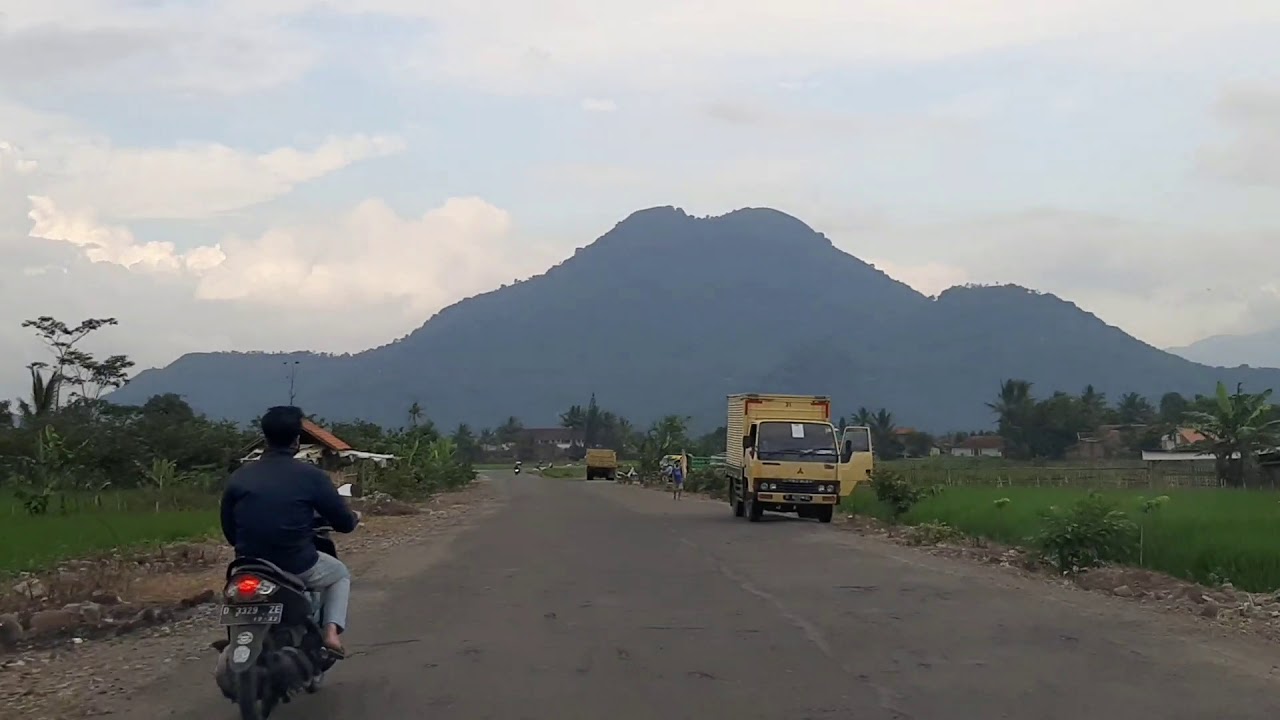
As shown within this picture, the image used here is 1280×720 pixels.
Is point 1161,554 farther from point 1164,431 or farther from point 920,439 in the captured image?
point 920,439

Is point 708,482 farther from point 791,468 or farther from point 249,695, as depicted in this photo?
point 249,695

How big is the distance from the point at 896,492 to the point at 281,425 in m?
21.6

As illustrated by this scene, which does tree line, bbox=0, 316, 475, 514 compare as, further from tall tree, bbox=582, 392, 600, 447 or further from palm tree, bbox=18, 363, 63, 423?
tall tree, bbox=582, 392, 600, 447

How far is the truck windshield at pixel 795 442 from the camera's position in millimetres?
26750

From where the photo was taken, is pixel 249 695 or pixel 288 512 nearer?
pixel 249 695

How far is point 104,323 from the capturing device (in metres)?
55.6

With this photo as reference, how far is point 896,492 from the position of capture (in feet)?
90.3

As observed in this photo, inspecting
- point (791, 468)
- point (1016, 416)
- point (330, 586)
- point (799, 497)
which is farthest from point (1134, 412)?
point (330, 586)

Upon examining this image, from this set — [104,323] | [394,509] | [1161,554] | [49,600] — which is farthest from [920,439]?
[49,600]

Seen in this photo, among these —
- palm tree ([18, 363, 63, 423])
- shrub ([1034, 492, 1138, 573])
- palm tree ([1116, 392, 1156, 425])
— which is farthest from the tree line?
palm tree ([1116, 392, 1156, 425])

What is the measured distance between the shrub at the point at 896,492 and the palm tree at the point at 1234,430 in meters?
16.3

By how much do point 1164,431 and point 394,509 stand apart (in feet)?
Result: 222

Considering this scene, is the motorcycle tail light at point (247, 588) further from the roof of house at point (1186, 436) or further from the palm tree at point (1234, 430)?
the roof of house at point (1186, 436)

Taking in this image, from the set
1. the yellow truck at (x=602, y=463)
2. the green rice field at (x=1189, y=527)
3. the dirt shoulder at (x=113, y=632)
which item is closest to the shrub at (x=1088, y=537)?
the green rice field at (x=1189, y=527)
